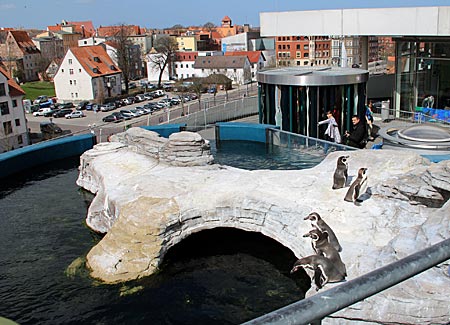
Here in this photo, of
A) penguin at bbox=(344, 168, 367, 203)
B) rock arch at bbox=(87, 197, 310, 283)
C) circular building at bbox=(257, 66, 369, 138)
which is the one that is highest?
circular building at bbox=(257, 66, 369, 138)

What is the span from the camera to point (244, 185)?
55.9 feet

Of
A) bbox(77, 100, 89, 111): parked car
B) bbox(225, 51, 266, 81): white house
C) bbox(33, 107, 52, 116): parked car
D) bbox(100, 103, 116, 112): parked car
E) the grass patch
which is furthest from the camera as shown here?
bbox(225, 51, 266, 81): white house

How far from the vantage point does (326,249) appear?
38.8ft

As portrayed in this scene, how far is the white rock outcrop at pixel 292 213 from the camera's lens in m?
10.7

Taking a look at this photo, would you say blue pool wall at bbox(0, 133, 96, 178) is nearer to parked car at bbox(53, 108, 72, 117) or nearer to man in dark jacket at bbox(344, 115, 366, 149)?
man in dark jacket at bbox(344, 115, 366, 149)

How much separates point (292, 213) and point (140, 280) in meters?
5.02

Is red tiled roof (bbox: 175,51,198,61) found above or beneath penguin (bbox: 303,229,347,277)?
above

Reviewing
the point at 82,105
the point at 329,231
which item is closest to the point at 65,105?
the point at 82,105

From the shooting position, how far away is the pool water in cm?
1268

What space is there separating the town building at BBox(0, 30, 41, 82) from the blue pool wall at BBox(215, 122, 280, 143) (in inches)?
3702

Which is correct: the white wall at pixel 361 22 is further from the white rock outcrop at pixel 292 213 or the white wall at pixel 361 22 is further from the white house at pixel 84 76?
the white house at pixel 84 76

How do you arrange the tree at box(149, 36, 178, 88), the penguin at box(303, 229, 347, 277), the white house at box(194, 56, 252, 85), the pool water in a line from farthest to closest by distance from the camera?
the tree at box(149, 36, 178, 88) < the white house at box(194, 56, 252, 85) < the pool water < the penguin at box(303, 229, 347, 277)

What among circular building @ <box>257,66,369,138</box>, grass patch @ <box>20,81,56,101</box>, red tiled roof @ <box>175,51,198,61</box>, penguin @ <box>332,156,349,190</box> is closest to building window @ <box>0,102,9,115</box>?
circular building @ <box>257,66,369,138</box>

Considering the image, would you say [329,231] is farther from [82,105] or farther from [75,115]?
[82,105]
